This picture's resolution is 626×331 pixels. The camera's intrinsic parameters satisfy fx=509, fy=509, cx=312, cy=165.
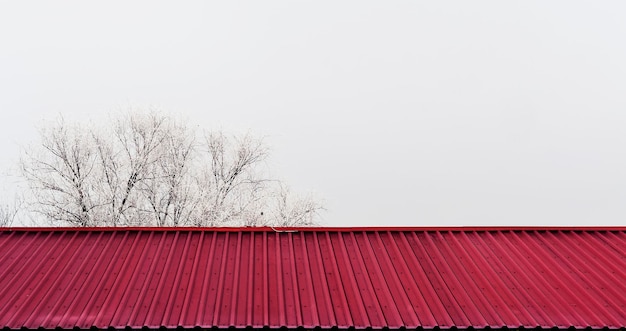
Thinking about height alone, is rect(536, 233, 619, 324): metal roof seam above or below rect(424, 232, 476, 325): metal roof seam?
above

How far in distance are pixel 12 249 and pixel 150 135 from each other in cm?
1892

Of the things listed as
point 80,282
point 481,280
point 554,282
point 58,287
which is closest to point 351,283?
point 481,280

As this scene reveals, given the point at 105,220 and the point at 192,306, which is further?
the point at 105,220

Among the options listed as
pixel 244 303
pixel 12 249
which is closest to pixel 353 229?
pixel 244 303

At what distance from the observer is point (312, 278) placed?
7.63 meters

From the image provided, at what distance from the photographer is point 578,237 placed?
9.59m

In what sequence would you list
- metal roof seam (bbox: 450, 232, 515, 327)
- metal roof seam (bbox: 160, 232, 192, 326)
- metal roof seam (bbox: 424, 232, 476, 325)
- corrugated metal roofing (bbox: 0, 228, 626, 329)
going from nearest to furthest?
metal roof seam (bbox: 160, 232, 192, 326), corrugated metal roofing (bbox: 0, 228, 626, 329), metal roof seam (bbox: 424, 232, 476, 325), metal roof seam (bbox: 450, 232, 515, 327)

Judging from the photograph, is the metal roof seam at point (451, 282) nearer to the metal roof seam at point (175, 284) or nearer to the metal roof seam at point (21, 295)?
the metal roof seam at point (175, 284)

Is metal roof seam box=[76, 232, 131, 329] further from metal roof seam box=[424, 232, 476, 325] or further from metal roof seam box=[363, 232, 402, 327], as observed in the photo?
metal roof seam box=[424, 232, 476, 325]

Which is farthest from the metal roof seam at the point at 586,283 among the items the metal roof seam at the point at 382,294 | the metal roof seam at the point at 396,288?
the metal roof seam at the point at 382,294

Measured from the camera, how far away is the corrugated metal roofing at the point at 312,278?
6.61m

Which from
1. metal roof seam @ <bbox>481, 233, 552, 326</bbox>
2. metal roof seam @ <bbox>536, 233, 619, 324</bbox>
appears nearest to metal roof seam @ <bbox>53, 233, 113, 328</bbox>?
metal roof seam @ <bbox>481, 233, 552, 326</bbox>

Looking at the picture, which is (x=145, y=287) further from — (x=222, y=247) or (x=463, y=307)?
(x=463, y=307)

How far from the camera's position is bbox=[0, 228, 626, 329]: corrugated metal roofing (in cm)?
661
